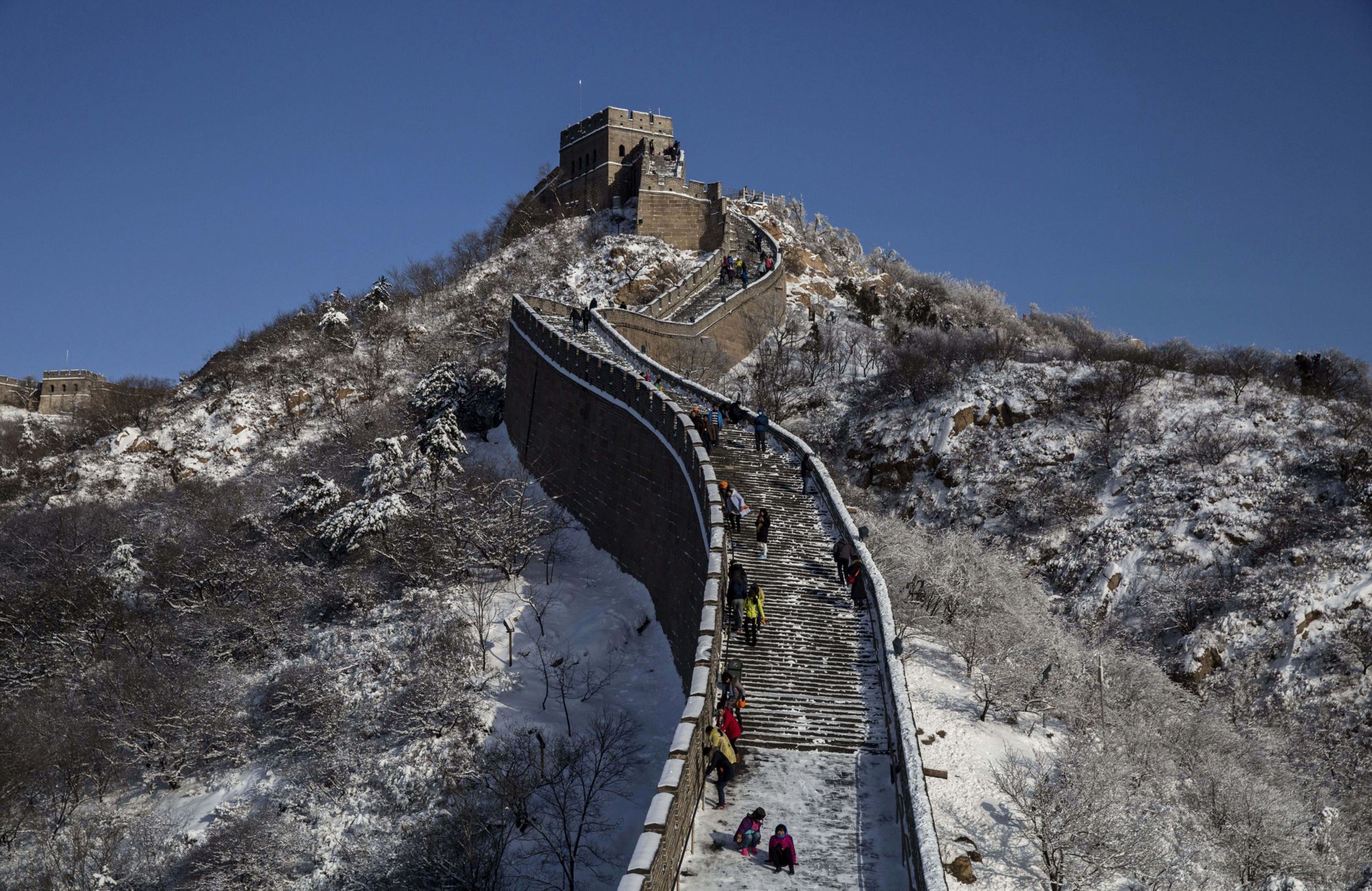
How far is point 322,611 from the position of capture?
24.9m

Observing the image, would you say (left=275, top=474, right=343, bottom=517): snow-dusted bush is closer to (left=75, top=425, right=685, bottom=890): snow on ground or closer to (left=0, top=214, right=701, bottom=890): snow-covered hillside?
(left=0, top=214, right=701, bottom=890): snow-covered hillside

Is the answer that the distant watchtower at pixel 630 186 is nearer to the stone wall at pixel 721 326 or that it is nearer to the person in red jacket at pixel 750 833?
the stone wall at pixel 721 326

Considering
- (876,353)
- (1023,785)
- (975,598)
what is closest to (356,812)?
(1023,785)

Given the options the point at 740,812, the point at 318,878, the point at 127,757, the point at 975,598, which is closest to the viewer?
the point at 740,812

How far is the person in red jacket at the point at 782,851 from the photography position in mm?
10359

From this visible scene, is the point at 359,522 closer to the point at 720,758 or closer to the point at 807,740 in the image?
the point at 807,740

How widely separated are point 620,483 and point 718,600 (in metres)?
9.28

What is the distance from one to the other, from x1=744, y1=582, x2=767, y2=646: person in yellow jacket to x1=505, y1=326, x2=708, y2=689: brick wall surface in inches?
81.5

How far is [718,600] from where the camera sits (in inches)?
563

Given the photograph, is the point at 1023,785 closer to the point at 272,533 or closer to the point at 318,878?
the point at 318,878

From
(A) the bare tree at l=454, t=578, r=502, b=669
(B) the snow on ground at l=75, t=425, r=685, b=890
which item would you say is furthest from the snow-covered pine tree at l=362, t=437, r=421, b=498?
(A) the bare tree at l=454, t=578, r=502, b=669

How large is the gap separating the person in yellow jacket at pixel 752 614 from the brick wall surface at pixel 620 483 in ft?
6.79

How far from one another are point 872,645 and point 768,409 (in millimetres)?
20839

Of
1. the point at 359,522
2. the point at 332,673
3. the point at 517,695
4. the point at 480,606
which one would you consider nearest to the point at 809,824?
the point at 517,695
